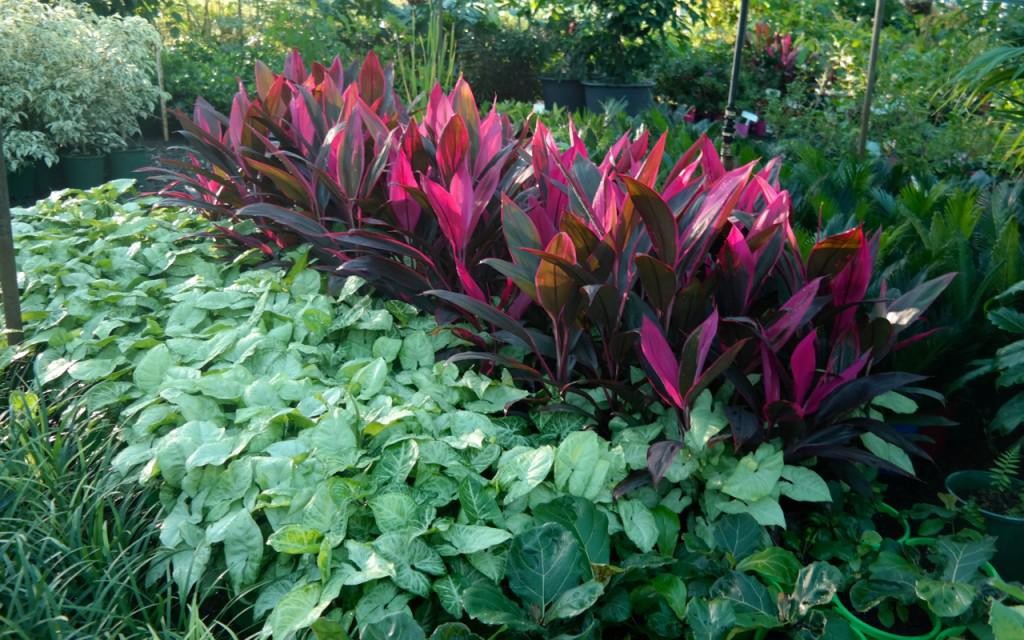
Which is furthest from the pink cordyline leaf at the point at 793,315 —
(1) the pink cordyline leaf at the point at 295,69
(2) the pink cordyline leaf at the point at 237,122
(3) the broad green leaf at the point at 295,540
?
(1) the pink cordyline leaf at the point at 295,69

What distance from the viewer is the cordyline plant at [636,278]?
1871 millimetres

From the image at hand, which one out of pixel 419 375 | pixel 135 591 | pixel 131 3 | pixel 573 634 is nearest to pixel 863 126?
pixel 419 375

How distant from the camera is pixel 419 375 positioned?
88.9 inches

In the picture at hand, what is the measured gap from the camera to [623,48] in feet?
26.2

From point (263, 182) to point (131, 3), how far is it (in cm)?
797

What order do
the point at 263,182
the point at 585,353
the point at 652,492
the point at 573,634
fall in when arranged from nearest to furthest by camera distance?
the point at 573,634, the point at 652,492, the point at 585,353, the point at 263,182

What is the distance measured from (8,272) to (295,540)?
5.24 feet

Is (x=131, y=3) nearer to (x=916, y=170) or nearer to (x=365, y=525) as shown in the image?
(x=916, y=170)

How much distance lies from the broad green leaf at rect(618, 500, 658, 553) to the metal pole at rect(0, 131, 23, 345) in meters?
1.99

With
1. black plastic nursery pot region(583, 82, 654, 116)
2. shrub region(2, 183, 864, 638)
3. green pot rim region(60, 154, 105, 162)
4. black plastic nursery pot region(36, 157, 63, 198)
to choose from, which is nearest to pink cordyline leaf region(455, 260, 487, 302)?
shrub region(2, 183, 864, 638)

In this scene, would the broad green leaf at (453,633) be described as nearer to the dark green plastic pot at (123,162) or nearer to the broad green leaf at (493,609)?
the broad green leaf at (493,609)

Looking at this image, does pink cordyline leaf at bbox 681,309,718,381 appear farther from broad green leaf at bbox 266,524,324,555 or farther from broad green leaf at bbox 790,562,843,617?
broad green leaf at bbox 266,524,324,555

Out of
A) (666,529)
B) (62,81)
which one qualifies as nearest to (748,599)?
(666,529)

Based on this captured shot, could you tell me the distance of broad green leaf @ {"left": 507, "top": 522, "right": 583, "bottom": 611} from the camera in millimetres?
1592
